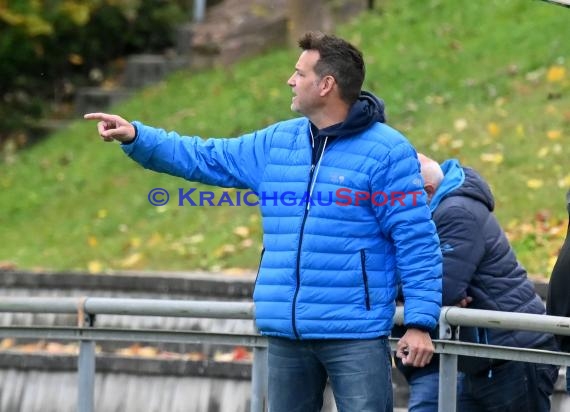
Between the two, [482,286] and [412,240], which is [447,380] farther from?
[412,240]

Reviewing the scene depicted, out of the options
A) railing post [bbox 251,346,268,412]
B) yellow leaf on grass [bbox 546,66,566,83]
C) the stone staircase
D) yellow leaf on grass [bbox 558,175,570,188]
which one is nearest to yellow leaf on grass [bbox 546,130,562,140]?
yellow leaf on grass [bbox 558,175,570,188]

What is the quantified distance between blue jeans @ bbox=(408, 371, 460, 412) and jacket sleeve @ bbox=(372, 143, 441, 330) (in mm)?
972

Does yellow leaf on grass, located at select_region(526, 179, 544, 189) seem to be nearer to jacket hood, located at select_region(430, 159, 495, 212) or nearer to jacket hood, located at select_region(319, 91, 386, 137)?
jacket hood, located at select_region(430, 159, 495, 212)

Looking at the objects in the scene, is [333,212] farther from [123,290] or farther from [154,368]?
[123,290]

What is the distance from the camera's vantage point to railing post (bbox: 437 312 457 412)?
19.1 ft

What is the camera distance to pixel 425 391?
20.2ft

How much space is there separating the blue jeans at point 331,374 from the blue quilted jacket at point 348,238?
7 cm

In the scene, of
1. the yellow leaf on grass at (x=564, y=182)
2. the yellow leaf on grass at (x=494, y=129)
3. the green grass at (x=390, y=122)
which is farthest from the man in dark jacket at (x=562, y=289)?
the yellow leaf on grass at (x=494, y=129)

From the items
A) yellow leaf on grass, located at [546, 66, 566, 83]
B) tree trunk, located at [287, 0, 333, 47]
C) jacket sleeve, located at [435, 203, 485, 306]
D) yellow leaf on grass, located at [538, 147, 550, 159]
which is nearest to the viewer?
jacket sleeve, located at [435, 203, 485, 306]

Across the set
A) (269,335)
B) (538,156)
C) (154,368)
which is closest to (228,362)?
(154,368)

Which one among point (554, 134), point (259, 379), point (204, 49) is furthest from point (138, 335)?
point (204, 49)

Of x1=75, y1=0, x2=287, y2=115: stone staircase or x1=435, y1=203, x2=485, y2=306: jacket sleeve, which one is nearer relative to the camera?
x1=435, y1=203, x2=485, y2=306: jacket sleeve

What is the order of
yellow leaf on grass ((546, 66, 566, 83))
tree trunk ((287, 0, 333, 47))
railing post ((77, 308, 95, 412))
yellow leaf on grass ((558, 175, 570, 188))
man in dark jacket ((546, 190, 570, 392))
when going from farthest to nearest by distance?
tree trunk ((287, 0, 333, 47)) < yellow leaf on grass ((546, 66, 566, 83)) < yellow leaf on grass ((558, 175, 570, 188)) < railing post ((77, 308, 95, 412)) < man in dark jacket ((546, 190, 570, 392))

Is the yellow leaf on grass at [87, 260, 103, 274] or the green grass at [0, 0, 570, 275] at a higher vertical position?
the green grass at [0, 0, 570, 275]
